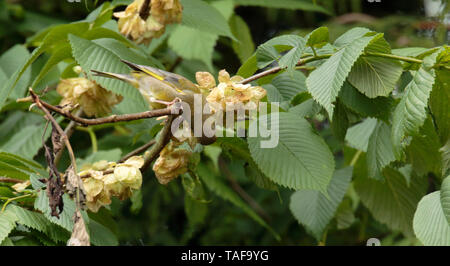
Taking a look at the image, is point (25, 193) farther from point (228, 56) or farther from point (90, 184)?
point (228, 56)

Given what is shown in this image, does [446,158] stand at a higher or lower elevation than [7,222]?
higher

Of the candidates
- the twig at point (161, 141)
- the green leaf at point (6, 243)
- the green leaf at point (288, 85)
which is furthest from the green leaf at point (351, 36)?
the green leaf at point (6, 243)

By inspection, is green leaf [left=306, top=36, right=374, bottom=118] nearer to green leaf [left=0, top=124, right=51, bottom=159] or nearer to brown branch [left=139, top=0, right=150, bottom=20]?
brown branch [left=139, top=0, right=150, bottom=20]

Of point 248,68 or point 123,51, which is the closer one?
point 248,68

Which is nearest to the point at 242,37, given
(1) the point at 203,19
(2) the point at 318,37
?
(1) the point at 203,19

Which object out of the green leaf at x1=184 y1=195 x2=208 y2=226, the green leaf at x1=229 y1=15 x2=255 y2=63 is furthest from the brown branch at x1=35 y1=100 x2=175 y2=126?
the green leaf at x1=229 y1=15 x2=255 y2=63
